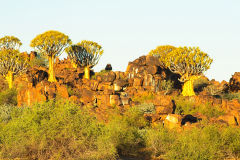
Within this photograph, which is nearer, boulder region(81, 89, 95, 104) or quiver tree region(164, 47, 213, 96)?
boulder region(81, 89, 95, 104)

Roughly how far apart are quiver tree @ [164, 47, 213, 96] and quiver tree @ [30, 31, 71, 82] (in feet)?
44.9

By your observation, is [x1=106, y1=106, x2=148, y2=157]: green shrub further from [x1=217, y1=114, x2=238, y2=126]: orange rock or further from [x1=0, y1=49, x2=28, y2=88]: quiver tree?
[x1=0, y1=49, x2=28, y2=88]: quiver tree

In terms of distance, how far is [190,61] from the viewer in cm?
4175

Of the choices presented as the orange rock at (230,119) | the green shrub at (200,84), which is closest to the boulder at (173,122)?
the orange rock at (230,119)

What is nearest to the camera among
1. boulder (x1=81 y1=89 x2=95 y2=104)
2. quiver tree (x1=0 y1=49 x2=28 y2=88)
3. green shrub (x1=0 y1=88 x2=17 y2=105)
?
boulder (x1=81 y1=89 x2=95 y2=104)

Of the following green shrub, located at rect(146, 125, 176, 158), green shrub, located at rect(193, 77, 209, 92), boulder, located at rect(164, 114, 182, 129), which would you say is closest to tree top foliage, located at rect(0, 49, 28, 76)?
green shrub, located at rect(193, 77, 209, 92)

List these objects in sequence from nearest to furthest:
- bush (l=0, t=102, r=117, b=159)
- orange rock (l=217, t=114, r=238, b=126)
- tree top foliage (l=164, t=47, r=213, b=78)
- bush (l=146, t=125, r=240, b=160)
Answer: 1. bush (l=0, t=102, r=117, b=159)
2. bush (l=146, t=125, r=240, b=160)
3. orange rock (l=217, t=114, r=238, b=126)
4. tree top foliage (l=164, t=47, r=213, b=78)

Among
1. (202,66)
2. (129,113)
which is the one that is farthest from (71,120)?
(202,66)

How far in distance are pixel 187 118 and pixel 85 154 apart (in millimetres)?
13732

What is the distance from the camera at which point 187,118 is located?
2786 centimetres

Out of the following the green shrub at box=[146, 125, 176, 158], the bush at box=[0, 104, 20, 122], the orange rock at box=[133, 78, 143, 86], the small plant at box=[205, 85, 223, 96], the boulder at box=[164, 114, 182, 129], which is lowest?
the green shrub at box=[146, 125, 176, 158]

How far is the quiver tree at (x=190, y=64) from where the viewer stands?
41.4 m

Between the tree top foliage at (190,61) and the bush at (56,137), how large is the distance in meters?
25.7

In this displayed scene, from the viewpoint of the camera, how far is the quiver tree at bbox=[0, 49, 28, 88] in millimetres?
44625
